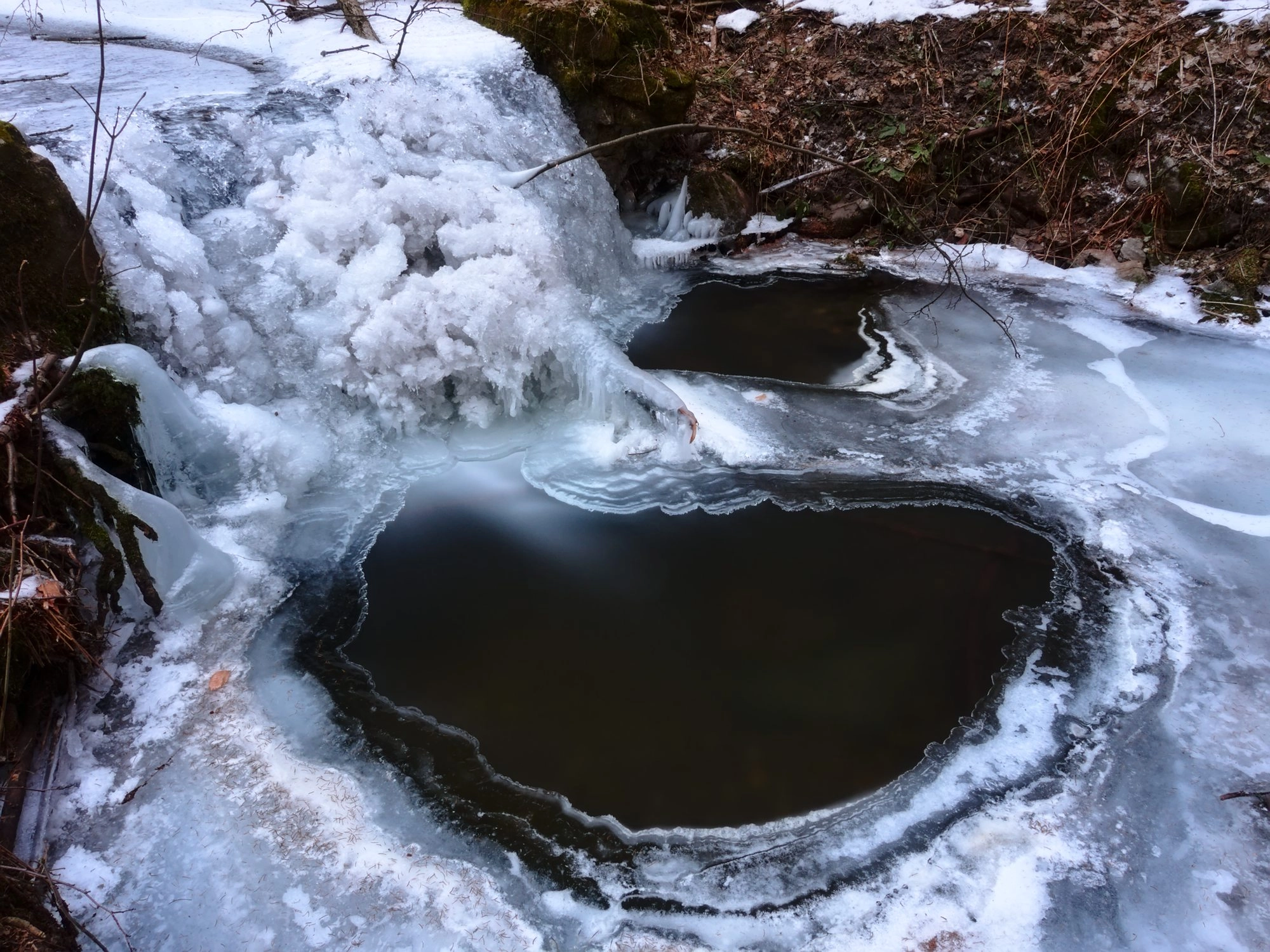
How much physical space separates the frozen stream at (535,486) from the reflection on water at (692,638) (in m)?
0.13

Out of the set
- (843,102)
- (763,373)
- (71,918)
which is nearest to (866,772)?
(71,918)

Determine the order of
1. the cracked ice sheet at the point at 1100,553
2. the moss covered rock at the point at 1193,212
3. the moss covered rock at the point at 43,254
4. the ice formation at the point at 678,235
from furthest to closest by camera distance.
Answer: the ice formation at the point at 678,235 < the moss covered rock at the point at 1193,212 < the moss covered rock at the point at 43,254 < the cracked ice sheet at the point at 1100,553

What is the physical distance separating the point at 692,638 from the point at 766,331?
2.74 metres

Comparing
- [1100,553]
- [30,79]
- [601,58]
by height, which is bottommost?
[1100,553]

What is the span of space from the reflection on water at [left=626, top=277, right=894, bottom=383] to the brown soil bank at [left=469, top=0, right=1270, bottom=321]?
2.51 feet

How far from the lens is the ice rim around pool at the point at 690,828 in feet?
7.19

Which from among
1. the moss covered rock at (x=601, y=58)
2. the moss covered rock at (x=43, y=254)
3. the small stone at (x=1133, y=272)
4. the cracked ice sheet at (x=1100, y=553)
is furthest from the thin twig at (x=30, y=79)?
the small stone at (x=1133, y=272)

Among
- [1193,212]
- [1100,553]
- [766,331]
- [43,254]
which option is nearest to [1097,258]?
[1193,212]

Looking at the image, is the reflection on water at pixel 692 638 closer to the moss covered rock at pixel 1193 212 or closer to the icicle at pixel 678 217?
the icicle at pixel 678 217

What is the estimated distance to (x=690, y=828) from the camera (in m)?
2.32

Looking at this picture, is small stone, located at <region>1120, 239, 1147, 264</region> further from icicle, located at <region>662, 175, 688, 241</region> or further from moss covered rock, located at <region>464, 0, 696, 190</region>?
moss covered rock, located at <region>464, 0, 696, 190</region>

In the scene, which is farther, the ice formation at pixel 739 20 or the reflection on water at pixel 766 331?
the ice formation at pixel 739 20

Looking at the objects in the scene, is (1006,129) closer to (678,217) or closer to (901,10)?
(901,10)

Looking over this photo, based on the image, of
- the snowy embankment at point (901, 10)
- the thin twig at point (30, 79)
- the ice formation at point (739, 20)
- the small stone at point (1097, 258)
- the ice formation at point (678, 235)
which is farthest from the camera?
the ice formation at point (739, 20)
